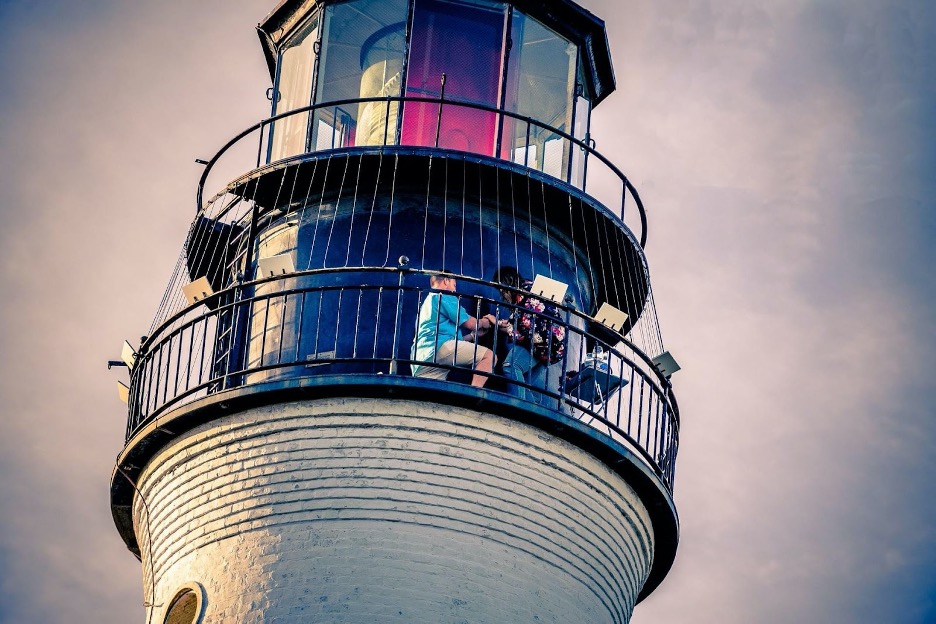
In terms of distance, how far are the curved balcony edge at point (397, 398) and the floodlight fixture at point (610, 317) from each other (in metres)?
1.44

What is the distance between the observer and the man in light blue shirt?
724 inches

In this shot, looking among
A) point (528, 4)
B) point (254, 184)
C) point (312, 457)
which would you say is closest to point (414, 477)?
point (312, 457)

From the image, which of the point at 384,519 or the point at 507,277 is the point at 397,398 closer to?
the point at 384,519

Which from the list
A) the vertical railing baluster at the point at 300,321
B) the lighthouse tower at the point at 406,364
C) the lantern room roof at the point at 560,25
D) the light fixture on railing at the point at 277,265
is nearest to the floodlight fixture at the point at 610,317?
the lighthouse tower at the point at 406,364

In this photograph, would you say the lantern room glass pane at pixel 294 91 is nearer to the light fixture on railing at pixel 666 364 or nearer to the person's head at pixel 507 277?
the person's head at pixel 507 277

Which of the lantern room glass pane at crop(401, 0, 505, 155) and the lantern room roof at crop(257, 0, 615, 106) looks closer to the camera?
the lantern room glass pane at crop(401, 0, 505, 155)

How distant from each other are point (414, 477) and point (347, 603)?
1.47 m

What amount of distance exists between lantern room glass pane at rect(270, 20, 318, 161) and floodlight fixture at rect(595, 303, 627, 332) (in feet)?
12.9

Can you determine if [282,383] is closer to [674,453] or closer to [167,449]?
[167,449]

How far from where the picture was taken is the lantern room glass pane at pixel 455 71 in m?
20.5

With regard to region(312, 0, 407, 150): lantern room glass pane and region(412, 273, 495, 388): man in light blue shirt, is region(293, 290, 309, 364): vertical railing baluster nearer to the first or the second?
region(412, 273, 495, 388): man in light blue shirt

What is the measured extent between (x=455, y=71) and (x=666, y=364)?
420 cm

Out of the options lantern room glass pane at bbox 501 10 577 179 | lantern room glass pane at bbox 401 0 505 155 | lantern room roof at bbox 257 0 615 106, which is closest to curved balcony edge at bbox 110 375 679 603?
lantern room glass pane at bbox 401 0 505 155

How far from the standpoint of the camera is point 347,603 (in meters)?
17.3
